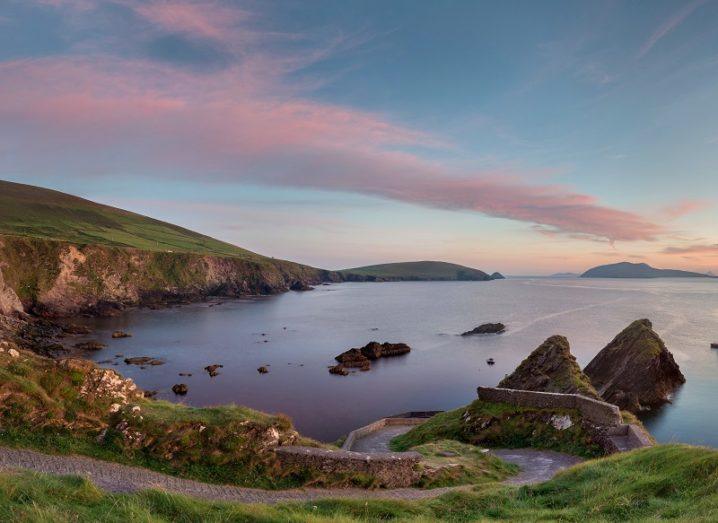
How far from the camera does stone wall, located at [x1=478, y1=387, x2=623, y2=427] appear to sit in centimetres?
2647

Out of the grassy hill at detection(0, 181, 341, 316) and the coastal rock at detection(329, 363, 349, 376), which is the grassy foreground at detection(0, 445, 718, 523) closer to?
the coastal rock at detection(329, 363, 349, 376)

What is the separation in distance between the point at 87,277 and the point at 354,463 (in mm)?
124553

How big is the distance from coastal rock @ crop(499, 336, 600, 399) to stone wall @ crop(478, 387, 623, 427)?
684 centimetres

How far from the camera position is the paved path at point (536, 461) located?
74.2 ft

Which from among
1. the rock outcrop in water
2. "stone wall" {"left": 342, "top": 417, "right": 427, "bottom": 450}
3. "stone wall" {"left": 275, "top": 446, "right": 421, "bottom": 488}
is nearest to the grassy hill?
the rock outcrop in water

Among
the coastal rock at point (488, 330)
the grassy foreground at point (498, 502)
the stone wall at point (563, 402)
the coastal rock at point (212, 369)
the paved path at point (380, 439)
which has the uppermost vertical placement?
the grassy foreground at point (498, 502)

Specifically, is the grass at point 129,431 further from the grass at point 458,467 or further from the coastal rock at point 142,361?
the coastal rock at point 142,361

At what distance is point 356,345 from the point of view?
8481cm

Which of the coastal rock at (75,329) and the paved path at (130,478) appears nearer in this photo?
the paved path at (130,478)

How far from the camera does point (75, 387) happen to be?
1706 centimetres

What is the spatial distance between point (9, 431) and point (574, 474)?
1920cm

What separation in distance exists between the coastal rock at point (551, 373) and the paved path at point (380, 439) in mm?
11706

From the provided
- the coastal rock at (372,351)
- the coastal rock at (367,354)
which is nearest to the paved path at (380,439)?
the coastal rock at (367,354)

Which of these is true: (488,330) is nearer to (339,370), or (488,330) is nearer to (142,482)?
(339,370)
